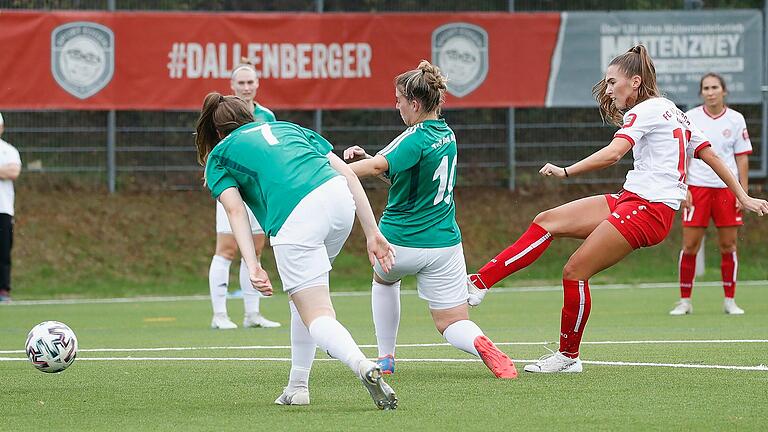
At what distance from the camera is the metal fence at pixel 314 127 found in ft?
64.1

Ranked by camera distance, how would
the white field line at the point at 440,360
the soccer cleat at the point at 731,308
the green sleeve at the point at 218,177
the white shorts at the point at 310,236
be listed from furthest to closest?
the soccer cleat at the point at 731,308 → the white field line at the point at 440,360 → the green sleeve at the point at 218,177 → the white shorts at the point at 310,236

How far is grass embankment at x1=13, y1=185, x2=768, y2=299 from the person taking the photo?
18.0 meters

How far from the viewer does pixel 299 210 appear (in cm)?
616

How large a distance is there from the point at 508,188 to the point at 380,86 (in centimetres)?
285

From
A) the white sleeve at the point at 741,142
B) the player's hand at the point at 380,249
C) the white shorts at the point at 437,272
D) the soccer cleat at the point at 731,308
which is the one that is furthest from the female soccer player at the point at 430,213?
the white sleeve at the point at 741,142

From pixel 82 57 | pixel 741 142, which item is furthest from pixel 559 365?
pixel 82 57

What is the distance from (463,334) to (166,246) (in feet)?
39.1

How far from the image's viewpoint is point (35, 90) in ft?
61.7

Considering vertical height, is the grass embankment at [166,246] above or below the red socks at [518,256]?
below

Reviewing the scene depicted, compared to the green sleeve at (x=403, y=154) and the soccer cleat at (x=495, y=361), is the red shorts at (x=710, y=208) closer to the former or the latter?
the soccer cleat at (x=495, y=361)

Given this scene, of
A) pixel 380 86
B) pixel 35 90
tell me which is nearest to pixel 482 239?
pixel 380 86

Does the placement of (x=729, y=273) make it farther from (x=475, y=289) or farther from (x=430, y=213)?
(x=430, y=213)

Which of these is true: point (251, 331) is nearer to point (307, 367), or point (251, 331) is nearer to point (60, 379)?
point (60, 379)

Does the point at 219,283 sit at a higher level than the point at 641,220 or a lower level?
lower
